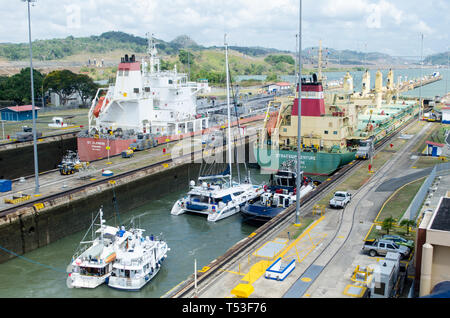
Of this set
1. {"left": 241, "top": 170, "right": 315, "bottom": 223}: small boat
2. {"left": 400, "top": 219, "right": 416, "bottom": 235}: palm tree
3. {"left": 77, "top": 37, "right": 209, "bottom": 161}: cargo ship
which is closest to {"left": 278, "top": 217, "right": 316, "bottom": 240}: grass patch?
{"left": 241, "top": 170, "right": 315, "bottom": 223}: small boat

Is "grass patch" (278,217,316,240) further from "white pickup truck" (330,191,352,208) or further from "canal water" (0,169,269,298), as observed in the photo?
"canal water" (0,169,269,298)

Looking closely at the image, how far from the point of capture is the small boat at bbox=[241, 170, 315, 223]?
29.9 metres

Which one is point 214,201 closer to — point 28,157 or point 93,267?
point 93,267

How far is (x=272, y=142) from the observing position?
146 ft

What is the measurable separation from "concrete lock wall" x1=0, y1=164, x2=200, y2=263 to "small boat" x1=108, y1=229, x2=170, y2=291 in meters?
8.05

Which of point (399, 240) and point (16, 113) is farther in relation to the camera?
point (16, 113)

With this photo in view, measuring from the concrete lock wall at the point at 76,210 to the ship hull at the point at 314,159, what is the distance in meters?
9.39

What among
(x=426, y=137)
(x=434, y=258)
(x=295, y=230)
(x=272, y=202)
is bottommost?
(x=272, y=202)

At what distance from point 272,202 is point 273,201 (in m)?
0.15

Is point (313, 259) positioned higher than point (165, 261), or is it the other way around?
point (313, 259)

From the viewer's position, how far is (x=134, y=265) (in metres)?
21.0

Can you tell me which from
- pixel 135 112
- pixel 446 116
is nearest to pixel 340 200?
pixel 135 112

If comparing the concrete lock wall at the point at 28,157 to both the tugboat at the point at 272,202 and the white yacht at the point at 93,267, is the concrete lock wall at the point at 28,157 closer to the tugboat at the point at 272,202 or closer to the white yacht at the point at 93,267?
the tugboat at the point at 272,202

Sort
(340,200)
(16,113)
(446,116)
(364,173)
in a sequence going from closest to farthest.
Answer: (340,200), (364,173), (16,113), (446,116)
